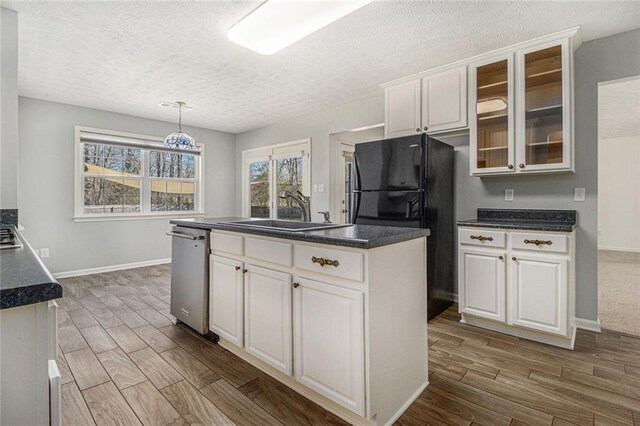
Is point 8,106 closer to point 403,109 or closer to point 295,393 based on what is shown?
point 295,393

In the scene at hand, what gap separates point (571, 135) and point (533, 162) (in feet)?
1.01

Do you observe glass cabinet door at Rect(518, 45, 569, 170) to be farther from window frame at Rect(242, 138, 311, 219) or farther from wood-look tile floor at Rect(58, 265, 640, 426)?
window frame at Rect(242, 138, 311, 219)

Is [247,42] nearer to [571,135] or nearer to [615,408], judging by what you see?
[571,135]

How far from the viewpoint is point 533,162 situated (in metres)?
Answer: 2.61

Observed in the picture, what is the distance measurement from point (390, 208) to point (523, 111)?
53.0 inches

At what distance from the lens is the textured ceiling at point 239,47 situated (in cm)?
221

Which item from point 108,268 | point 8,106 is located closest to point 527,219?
point 8,106

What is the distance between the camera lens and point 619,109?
14.9 feet

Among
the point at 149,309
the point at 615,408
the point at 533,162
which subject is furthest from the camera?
the point at 149,309

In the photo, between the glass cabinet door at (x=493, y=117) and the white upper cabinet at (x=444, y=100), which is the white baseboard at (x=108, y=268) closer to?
the white upper cabinet at (x=444, y=100)

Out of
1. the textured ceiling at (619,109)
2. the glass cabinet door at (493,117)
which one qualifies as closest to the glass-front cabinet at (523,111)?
the glass cabinet door at (493,117)

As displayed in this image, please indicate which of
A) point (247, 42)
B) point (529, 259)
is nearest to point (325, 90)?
point (247, 42)

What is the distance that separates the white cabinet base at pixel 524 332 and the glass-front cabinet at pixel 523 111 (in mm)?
1278

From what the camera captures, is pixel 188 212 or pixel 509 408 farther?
pixel 188 212
